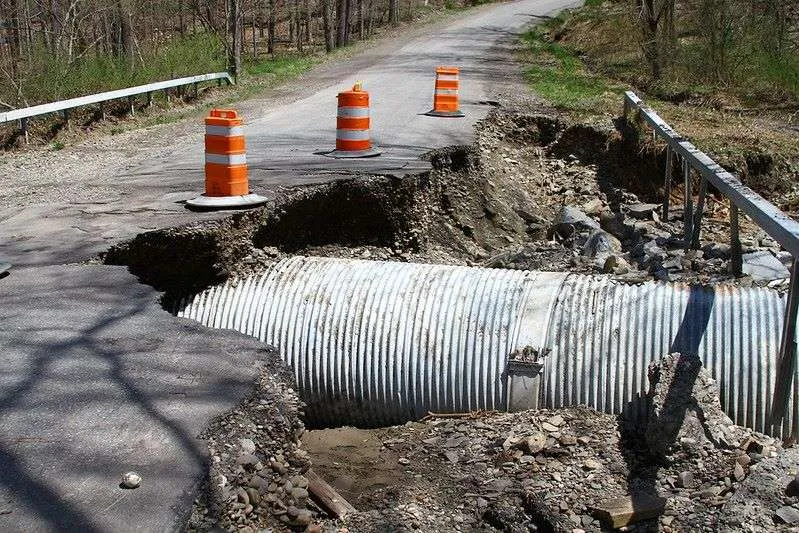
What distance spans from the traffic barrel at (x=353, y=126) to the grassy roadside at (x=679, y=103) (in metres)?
4.33

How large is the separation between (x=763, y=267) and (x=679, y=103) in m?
9.05

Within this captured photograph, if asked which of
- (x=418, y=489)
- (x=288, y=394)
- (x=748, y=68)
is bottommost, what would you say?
(x=418, y=489)

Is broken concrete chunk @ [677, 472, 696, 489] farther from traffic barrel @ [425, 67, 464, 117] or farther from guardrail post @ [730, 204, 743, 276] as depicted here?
traffic barrel @ [425, 67, 464, 117]

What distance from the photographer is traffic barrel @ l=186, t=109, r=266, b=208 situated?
738cm

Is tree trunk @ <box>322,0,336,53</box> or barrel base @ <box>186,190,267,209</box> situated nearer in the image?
barrel base @ <box>186,190,267,209</box>

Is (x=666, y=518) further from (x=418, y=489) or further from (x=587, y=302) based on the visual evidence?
(x=587, y=302)

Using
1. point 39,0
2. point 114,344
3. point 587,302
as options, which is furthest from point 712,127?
point 39,0

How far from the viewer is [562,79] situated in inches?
717

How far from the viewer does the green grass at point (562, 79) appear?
14.9 meters

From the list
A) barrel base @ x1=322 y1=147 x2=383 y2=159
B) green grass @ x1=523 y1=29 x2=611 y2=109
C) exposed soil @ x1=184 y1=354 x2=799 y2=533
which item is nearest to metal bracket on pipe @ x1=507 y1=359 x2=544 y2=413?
exposed soil @ x1=184 y1=354 x2=799 y2=533

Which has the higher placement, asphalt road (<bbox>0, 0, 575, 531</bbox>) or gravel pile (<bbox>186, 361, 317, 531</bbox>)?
asphalt road (<bbox>0, 0, 575, 531</bbox>)

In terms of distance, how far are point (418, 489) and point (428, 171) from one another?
196 inches

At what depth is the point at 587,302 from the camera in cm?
620

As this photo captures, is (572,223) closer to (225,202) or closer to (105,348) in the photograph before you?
(225,202)
